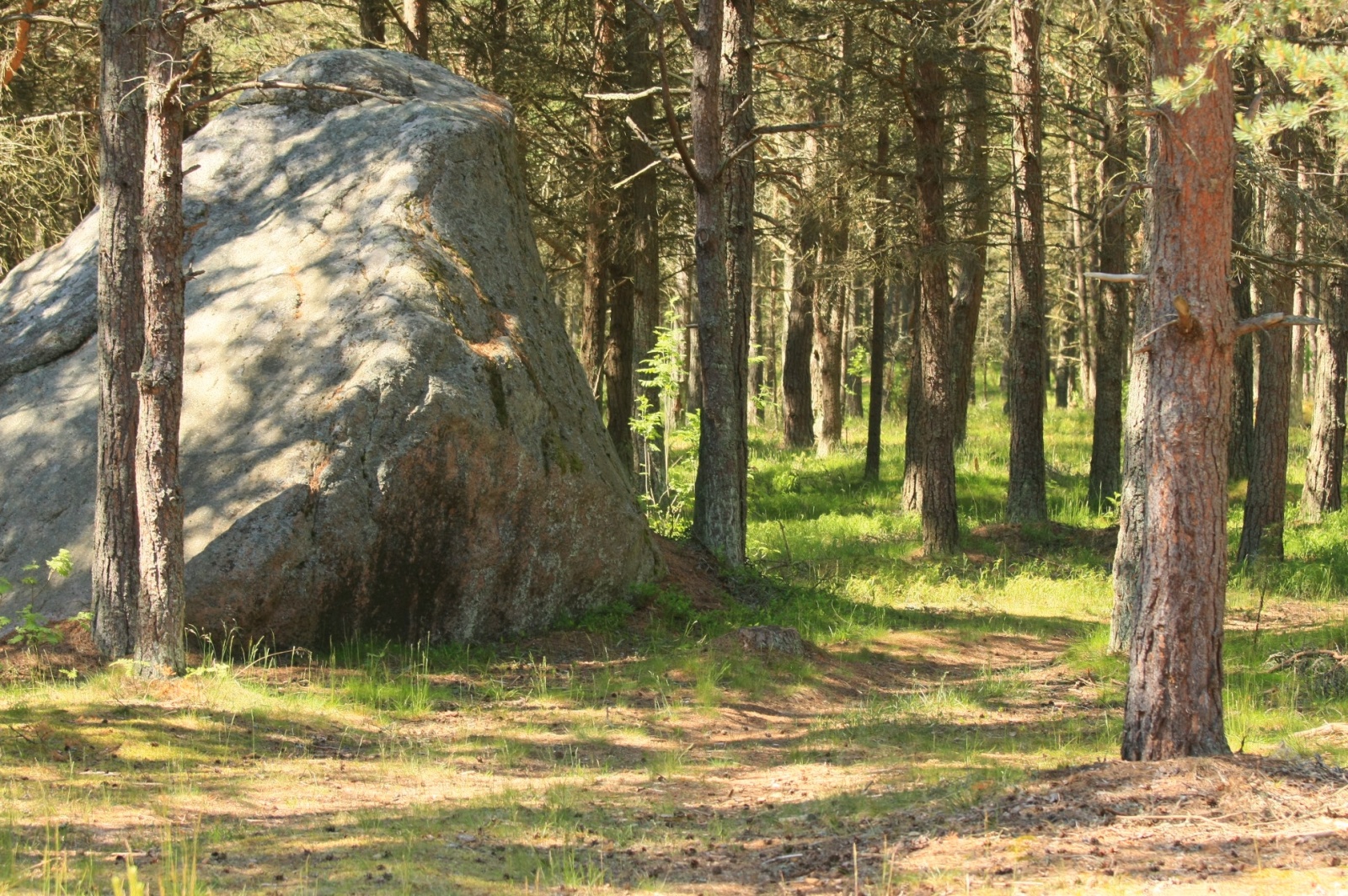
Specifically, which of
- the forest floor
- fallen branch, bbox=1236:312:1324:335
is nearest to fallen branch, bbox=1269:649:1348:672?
the forest floor

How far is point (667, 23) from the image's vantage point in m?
15.7

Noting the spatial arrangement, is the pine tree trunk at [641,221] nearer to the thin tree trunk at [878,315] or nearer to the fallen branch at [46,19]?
the thin tree trunk at [878,315]

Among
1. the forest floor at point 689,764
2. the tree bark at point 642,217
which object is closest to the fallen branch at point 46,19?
the tree bark at point 642,217

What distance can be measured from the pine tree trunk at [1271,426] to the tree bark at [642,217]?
708cm

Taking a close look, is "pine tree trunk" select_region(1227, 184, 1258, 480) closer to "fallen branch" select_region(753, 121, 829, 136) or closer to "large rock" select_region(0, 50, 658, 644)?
"fallen branch" select_region(753, 121, 829, 136)

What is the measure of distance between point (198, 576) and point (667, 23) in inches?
412

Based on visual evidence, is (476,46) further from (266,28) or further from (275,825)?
(275,825)

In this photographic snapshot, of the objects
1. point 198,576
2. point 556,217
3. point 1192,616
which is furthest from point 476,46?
point 1192,616

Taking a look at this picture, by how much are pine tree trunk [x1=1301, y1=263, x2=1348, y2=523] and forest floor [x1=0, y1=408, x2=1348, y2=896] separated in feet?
17.7

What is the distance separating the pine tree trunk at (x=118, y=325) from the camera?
7984mm

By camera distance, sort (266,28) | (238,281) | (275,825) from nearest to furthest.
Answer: (275,825) → (238,281) → (266,28)

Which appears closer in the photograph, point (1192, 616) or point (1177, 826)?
point (1177, 826)

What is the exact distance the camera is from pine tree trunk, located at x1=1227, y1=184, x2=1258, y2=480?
15141mm

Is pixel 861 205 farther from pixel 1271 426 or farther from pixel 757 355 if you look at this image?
pixel 757 355
